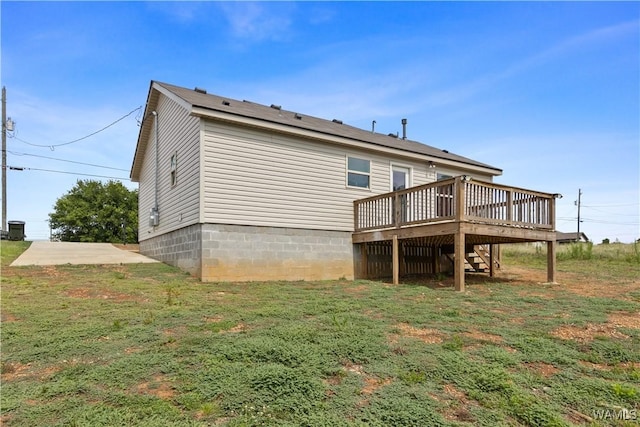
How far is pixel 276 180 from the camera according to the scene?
9.71 metres

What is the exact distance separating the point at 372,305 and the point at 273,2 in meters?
8.22

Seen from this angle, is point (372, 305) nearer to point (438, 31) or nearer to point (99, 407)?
point (99, 407)

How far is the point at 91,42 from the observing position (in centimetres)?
1137

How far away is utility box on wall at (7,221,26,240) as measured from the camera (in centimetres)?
1933

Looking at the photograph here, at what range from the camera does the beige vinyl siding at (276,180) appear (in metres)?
8.86

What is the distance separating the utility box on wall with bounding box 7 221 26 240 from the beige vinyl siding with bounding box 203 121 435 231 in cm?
1686

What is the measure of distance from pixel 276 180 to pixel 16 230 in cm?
1748

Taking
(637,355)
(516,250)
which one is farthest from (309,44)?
(516,250)

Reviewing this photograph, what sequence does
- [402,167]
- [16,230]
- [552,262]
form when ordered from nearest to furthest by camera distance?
1. [552,262]
2. [402,167]
3. [16,230]

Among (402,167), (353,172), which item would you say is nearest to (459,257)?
(353,172)

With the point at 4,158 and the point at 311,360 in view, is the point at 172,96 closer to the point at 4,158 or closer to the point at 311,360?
the point at 311,360

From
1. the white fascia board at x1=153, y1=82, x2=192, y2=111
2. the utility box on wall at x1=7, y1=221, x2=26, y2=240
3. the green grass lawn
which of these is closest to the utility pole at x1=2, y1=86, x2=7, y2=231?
the utility box on wall at x1=7, y1=221, x2=26, y2=240

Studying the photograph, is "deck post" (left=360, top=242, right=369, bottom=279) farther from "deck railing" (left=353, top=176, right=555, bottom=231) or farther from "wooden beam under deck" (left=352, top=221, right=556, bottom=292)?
"deck railing" (left=353, top=176, right=555, bottom=231)

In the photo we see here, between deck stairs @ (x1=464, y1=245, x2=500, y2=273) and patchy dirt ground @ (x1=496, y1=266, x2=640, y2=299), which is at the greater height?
deck stairs @ (x1=464, y1=245, x2=500, y2=273)
